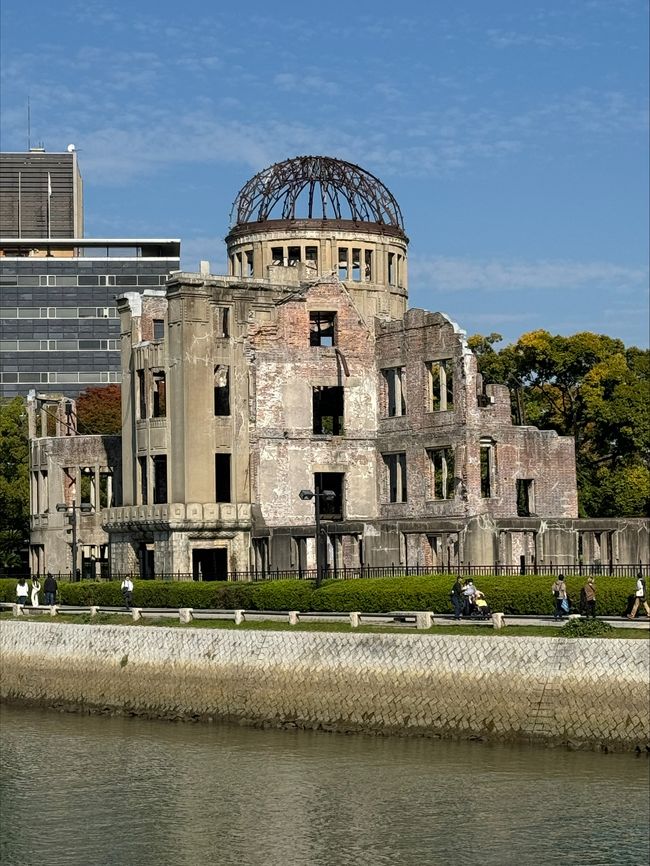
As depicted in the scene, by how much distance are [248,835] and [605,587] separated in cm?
1536

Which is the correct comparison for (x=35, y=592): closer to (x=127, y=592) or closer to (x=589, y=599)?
(x=127, y=592)

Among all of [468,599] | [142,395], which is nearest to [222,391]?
[142,395]

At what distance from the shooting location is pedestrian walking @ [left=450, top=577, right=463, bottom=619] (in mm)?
49375

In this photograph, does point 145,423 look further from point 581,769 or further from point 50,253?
point 50,253

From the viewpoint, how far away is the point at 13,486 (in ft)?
289

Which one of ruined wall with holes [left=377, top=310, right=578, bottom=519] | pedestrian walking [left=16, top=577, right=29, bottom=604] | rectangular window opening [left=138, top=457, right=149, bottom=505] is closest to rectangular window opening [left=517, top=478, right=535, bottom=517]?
ruined wall with holes [left=377, top=310, right=578, bottom=519]

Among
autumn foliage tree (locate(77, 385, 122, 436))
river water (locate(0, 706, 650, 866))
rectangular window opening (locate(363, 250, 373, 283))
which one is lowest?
river water (locate(0, 706, 650, 866))

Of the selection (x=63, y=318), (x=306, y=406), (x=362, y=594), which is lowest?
(x=362, y=594)

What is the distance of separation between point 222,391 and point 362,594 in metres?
21.0

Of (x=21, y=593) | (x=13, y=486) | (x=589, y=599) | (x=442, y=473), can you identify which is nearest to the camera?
(x=589, y=599)

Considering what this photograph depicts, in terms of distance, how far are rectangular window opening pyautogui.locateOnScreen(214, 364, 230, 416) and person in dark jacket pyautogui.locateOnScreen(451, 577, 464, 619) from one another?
2331 centimetres

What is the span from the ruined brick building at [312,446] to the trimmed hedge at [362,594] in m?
7.76

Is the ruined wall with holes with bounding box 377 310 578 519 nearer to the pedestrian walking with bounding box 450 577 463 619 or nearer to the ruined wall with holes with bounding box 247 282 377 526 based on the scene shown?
the ruined wall with holes with bounding box 247 282 377 526

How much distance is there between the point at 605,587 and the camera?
4803cm
